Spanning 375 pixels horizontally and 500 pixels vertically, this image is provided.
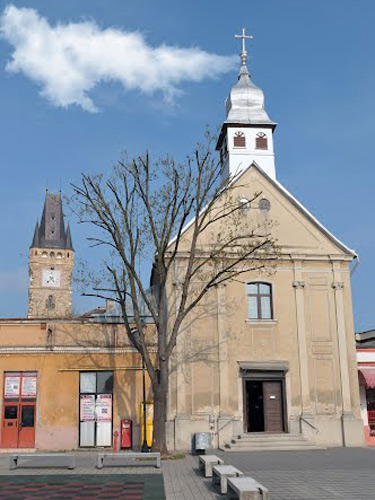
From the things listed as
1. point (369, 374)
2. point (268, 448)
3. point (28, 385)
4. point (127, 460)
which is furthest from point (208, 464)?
point (369, 374)

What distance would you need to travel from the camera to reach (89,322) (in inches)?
984

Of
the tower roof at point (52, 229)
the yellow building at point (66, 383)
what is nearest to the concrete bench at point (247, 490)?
the yellow building at point (66, 383)

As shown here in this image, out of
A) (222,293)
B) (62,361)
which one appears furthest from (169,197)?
(62,361)

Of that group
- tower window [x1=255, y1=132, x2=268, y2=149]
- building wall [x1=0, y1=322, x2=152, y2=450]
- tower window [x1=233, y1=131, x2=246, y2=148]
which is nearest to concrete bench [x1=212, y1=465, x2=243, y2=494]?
building wall [x1=0, y1=322, x2=152, y2=450]

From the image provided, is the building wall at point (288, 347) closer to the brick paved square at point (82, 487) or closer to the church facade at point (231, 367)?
the church facade at point (231, 367)

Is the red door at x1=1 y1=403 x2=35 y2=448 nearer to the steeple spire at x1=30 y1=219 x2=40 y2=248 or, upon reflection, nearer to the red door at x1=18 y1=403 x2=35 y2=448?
the red door at x1=18 y1=403 x2=35 y2=448

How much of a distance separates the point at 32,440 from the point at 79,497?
11.8m

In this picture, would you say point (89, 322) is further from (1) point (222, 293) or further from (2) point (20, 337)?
(1) point (222, 293)

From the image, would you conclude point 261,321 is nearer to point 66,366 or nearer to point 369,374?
point 369,374

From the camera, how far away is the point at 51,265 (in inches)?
3607

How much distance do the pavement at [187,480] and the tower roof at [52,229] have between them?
248 ft

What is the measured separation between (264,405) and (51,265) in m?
71.5

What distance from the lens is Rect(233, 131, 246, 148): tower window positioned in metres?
31.8

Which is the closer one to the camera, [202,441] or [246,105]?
[202,441]
